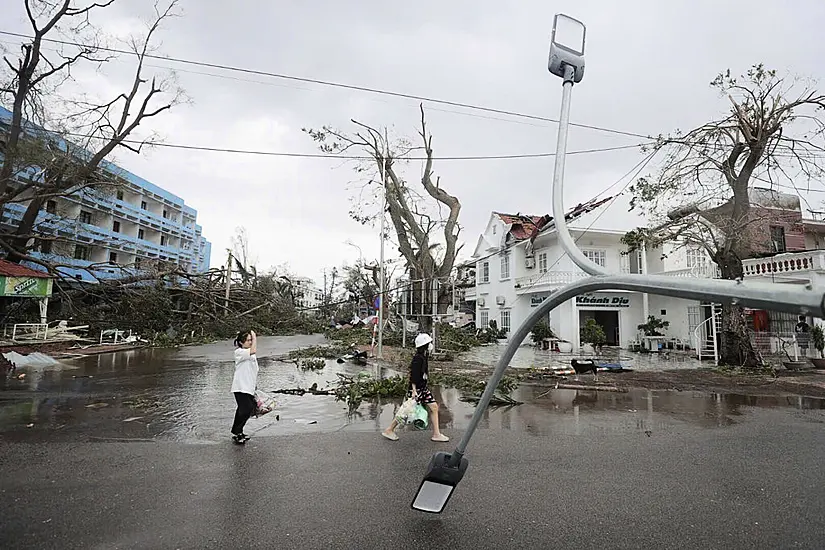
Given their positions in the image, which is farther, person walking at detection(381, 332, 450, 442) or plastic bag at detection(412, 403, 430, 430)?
person walking at detection(381, 332, 450, 442)

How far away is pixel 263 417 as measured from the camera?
805 cm

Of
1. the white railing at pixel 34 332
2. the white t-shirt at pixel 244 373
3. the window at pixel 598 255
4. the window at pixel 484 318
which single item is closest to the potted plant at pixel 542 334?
the window at pixel 598 255

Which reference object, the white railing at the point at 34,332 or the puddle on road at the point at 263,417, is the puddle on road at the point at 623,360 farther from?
the white railing at the point at 34,332

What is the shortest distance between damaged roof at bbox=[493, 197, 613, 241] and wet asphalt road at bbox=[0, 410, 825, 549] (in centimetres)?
1760

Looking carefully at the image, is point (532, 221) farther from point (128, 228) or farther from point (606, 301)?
point (128, 228)

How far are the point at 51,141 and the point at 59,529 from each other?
19892 millimetres

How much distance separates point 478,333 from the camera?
2917cm

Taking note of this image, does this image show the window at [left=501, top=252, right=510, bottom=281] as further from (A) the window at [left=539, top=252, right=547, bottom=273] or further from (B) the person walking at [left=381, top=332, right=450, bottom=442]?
(B) the person walking at [left=381, top=332, right=450, bottom=442]

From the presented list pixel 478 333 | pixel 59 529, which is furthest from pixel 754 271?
pixel 59 529

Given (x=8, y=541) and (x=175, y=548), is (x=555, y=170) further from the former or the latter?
(x=8, y=541)

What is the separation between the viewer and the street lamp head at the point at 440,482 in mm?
3912

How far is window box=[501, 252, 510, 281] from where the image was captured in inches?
1121

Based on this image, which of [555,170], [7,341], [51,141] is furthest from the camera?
[51,141]

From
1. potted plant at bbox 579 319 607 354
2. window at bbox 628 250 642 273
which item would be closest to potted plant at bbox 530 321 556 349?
potted plant at bbox 579 319 607 354
